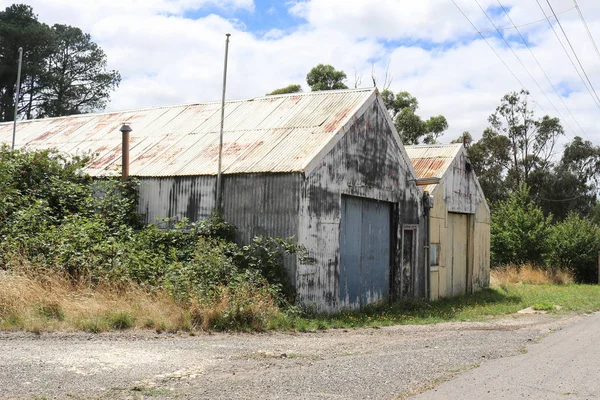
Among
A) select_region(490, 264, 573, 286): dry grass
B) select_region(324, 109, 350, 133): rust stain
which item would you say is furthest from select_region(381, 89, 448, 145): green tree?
select_region(324, 109, 350, 133): rust stain

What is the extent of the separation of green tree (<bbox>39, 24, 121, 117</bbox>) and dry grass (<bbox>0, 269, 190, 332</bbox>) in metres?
35.3

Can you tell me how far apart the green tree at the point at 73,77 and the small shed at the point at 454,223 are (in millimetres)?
29728

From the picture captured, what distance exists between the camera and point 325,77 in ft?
130

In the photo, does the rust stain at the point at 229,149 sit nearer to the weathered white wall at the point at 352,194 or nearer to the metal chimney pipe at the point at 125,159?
the metal chimney pipe at the point at 125,159

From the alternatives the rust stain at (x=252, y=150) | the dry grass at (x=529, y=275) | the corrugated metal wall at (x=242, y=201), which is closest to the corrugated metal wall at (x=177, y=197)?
the corrugated metal wall at (x=242, y=201)

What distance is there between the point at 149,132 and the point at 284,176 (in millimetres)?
6456

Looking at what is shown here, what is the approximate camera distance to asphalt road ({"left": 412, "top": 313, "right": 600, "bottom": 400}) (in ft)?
22.2

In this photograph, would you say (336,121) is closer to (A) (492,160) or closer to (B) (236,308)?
(B) (236,308)

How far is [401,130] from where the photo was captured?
136 feet

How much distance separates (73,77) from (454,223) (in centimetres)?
3384

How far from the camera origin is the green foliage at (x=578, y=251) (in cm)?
2958

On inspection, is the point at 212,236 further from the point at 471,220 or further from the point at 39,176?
the point at 471,220

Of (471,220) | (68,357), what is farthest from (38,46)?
(68,357)

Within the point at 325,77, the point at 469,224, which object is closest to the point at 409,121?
the point at 325,77
